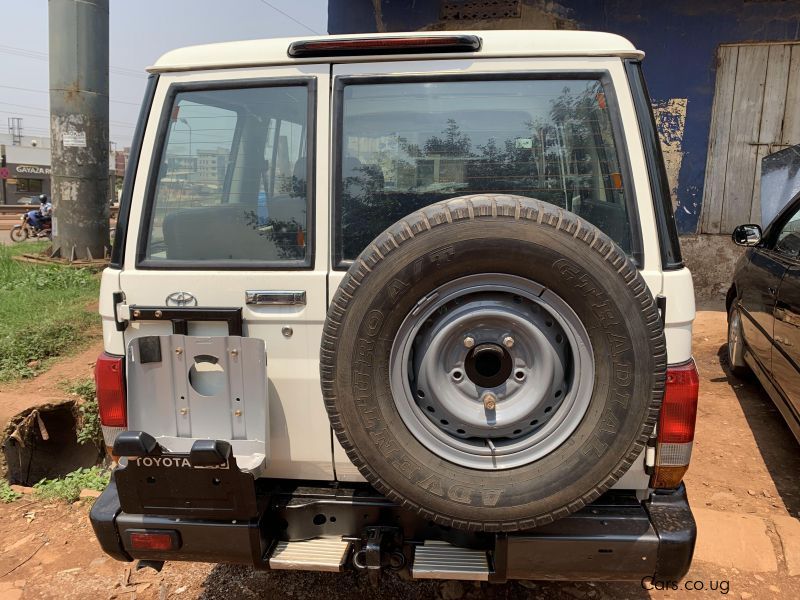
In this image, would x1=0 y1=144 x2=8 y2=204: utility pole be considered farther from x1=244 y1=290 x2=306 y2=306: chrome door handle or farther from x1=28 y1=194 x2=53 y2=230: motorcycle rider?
x1=244 y1=290 x2=306 y2=306: chrome door handle

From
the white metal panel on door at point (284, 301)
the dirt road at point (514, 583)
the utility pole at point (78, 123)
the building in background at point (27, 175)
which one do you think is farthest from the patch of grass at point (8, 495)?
the building in background at point (27, 175)

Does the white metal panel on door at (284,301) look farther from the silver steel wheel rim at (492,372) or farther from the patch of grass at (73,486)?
the patch of grass at (73,486)

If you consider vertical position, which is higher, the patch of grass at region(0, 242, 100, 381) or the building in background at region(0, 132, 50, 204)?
the building in background at region(0, 132, 50, 204)

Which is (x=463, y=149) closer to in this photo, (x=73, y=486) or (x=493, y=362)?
(x=493, y=362)

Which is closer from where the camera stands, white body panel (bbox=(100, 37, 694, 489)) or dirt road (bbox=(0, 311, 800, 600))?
white body panel (bbox=(100, 37, 694, 489))

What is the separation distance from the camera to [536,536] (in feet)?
Answer: 6.57

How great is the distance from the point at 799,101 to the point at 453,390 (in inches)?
276

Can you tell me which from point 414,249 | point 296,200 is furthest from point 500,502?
point 296,200

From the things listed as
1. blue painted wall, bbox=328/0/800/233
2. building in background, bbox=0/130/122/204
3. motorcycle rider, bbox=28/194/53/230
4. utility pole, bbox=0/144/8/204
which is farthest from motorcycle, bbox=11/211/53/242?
utility pole, bbox=0/144/8/204

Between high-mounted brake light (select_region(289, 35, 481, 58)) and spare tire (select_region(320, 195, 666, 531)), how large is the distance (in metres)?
0.58

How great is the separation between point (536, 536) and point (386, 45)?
168 centimetres

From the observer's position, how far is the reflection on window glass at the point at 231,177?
2.22 meters

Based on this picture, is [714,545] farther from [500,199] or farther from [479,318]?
[500,199]

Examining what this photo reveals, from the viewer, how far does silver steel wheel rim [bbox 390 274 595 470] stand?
1925mm
